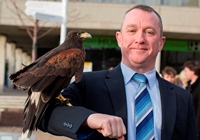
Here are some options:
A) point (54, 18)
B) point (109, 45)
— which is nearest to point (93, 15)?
point (109, 45)

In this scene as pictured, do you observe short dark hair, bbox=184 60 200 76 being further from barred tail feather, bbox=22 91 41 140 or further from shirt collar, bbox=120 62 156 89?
barred tail feather, bbox=22 91 41 140

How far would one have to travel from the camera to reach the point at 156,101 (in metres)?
2.15

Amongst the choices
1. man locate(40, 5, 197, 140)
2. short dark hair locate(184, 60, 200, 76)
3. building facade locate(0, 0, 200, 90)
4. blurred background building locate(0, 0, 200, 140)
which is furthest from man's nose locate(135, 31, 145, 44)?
building facade locate(0, 0, 200, 90)

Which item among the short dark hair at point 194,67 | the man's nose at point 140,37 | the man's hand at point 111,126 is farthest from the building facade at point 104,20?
the man's hand at point 111,126

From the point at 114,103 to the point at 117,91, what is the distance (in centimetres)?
8

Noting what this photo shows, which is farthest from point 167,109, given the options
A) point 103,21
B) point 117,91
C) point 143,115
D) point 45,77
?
point 103,21

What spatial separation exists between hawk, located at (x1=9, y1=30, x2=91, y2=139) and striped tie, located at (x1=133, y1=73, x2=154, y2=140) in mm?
371

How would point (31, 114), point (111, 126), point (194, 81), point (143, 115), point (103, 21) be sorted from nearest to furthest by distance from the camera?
point (111, 126)
point (31, 114)
point (143, 115)
point (194, 81)
point (103, 21)

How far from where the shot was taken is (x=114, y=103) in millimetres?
2086

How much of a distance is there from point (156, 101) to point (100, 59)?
23379 millimetres

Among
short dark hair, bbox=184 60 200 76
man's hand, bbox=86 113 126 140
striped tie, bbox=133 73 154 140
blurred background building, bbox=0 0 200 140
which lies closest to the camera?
man's hand, bbox=86 113 126 140

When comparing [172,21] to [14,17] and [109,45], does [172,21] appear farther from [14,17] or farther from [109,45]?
[14,17]

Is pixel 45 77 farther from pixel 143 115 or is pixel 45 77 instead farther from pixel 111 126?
pixel 111 126

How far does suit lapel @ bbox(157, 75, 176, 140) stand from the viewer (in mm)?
2082
